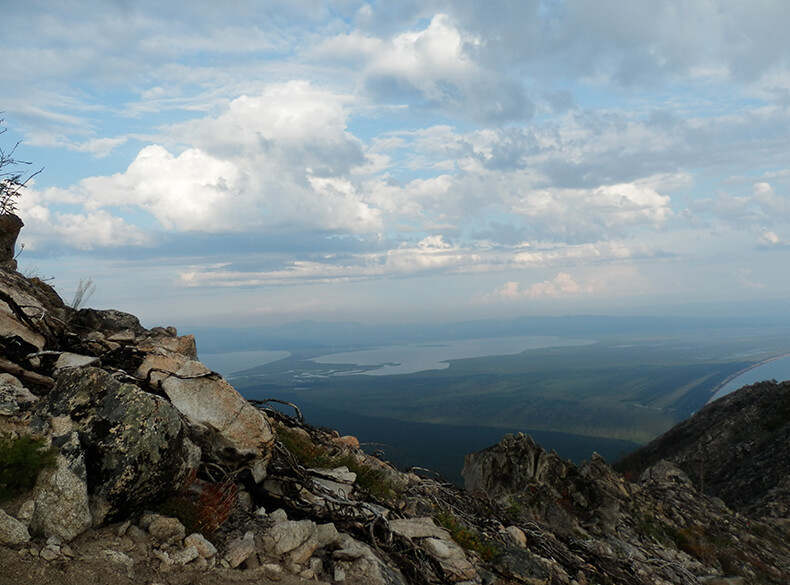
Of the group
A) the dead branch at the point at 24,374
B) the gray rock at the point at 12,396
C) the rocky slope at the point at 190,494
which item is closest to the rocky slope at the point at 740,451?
the rocky slope at the point at 190,494

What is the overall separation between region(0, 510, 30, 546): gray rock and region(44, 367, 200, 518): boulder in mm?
671

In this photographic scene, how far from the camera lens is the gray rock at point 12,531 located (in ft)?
14.4

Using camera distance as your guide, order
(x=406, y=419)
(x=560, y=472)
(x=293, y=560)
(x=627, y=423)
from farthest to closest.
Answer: (x=406, y=419)
(x=627, y=423)
(x=560, y=472)
(x=293, y=560)

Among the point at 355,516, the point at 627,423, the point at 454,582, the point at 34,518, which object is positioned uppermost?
the point at 34,518

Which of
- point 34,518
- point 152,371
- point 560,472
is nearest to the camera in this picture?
point 34,518

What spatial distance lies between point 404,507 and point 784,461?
36645mm

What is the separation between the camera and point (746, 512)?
92.8ft

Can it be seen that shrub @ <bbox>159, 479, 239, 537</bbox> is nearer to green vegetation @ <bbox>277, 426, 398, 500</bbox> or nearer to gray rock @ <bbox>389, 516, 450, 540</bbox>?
gray rock @ <bbox>389, 516, 450, 540</bbox>

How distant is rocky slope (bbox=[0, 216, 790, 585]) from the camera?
189 inches

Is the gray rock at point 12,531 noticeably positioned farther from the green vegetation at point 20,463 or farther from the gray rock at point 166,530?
the gray rock at point 166,530

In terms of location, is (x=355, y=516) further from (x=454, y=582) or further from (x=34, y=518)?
(x=34, y=518)

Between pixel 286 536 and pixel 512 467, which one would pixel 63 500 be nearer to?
pixel 286 536

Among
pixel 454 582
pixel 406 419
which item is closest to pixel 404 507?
pixel 454 582

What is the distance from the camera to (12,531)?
4430 mm
